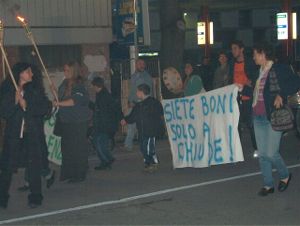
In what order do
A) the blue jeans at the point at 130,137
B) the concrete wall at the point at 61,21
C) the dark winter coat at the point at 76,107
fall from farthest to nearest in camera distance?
the concrete wall at the point at 61,21
the blue jeans at the point at 130,137
the dark winter coat at the point at 76,107

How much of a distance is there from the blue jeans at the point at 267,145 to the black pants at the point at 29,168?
2.58 meters

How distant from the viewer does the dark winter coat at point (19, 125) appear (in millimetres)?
8461

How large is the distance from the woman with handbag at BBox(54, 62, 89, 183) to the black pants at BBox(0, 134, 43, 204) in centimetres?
155

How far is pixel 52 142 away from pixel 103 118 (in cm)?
86

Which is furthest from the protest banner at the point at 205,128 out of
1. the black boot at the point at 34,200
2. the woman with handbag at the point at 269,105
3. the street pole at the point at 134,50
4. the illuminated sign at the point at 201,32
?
the illuminated sign at the point at 201,32

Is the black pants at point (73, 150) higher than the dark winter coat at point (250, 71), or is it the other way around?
the dark winter coat at point (250, 71)

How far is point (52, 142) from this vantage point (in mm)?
11305

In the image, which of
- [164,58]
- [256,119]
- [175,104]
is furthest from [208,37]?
[256,119]

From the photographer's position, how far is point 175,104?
1145 centimetres

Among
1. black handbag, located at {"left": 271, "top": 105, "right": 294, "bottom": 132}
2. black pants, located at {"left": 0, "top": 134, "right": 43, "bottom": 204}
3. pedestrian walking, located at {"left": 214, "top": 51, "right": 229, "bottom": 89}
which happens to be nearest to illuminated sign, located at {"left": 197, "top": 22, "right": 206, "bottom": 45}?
pedestrian walking, located at {"left": 214, "top": 51, "right": 229, "bottom": 89}

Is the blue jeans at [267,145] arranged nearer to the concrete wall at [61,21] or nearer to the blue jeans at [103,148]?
the blue jeans at [103,148]

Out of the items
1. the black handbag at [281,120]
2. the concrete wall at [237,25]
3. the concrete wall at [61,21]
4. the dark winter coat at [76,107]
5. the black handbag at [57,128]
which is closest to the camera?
the black handbag at [281,120]

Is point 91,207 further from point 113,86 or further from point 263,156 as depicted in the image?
point 113,86

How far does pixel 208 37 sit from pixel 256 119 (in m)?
23.3
